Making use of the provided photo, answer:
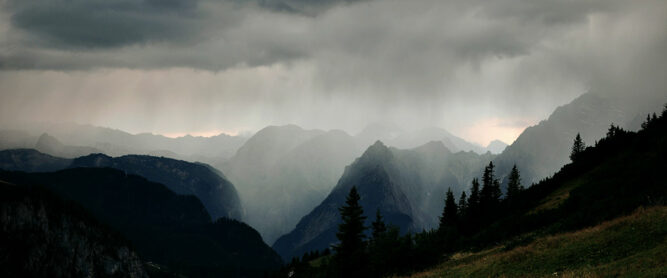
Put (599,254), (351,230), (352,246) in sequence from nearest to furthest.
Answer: (599,254) → (352,246) → (351,230)

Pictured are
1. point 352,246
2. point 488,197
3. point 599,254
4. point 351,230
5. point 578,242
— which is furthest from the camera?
point 488,197

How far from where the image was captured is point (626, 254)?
2597cm

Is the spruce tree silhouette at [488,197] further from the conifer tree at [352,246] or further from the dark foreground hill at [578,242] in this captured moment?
the conifer tree at [352,246]

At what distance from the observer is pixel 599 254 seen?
1083 inches

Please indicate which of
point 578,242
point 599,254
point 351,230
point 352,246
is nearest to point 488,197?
point 351,230

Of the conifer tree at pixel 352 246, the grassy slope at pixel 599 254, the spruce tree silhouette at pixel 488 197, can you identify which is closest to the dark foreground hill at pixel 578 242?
the grassy slope at pixel 599 254

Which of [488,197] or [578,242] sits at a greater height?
[488,197]

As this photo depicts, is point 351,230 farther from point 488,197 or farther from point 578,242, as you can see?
point 488,197

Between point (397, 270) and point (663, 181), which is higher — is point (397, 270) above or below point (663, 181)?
below

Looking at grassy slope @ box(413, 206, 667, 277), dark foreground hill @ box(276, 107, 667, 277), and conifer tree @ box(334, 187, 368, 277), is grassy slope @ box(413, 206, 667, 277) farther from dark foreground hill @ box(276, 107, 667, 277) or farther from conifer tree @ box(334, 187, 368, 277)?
conifer tree @ box(334, 187, 368, 277)

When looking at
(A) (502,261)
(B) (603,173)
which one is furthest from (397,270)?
(B) (603,173)

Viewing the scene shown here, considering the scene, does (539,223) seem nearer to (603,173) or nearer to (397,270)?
(397,270)

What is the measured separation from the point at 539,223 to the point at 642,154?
3665cm

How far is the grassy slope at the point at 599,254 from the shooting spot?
23.1 metres
